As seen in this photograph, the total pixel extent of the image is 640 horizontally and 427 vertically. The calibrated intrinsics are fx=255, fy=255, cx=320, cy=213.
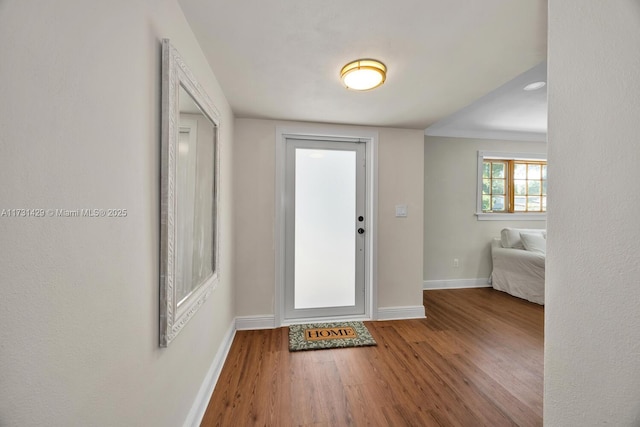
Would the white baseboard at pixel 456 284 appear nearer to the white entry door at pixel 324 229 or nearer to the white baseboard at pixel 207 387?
the white entry door at pixel 324 229

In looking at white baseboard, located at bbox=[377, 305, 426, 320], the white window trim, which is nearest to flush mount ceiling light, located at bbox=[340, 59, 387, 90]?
white baseboard, located at bbox=[377, 305, 426, 320]

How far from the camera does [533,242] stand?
3816 millimetres

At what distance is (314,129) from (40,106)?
2468 millimetres

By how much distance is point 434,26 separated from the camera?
4.41 feet

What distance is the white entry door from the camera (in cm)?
290

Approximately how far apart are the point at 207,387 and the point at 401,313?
2.18 m

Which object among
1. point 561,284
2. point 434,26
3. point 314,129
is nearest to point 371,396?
point 561,284

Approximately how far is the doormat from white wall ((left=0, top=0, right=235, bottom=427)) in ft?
4.88

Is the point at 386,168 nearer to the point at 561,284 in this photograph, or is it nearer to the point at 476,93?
the point at 476,93

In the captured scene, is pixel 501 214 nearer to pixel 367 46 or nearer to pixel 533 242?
pixel 533 242

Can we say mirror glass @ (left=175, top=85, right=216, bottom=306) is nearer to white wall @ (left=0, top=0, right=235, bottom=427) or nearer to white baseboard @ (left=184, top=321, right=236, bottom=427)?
white wall @ (left=0, top=0, right=235, bottom=427)

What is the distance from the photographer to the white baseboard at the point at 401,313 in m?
2.99

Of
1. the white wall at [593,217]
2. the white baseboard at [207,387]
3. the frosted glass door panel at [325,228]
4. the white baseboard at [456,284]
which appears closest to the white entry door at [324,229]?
the frosted glass door panel at [325,228]

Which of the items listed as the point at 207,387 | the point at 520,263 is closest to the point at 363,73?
the point at 207,387
